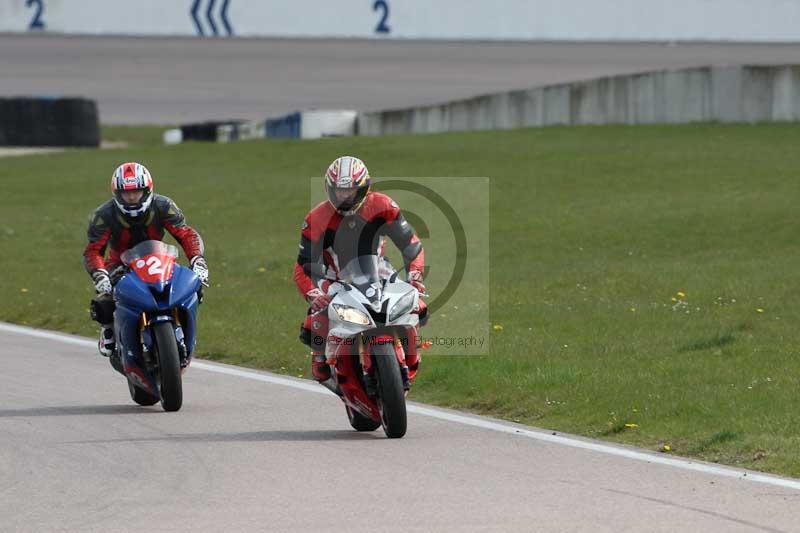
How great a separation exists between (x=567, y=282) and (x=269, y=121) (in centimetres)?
2419

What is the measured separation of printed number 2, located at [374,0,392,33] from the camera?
5848 centimetres

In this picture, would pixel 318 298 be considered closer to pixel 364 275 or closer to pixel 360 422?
pixel 364 275

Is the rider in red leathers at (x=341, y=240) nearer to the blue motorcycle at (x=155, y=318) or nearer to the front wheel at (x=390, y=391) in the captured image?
the front wheel at (x=390, y=391)

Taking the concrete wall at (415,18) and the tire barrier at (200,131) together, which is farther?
the concrete wall at (415,18)

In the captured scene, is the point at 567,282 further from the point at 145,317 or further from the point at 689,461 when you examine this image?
the point at 689,461

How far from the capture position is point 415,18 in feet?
194

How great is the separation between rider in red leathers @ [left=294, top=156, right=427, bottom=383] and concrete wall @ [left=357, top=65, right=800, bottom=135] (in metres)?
16.3

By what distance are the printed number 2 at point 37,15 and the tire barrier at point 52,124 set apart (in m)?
21.0

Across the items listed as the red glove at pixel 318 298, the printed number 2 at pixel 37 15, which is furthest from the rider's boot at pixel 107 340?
the printed number 2 at pixel 37 15

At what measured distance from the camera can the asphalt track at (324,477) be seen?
7.32 m

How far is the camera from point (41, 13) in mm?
57938

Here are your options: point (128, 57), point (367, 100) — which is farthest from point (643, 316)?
point (128, 57)

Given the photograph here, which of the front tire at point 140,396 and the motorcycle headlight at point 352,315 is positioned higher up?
the motorcycle headlight at point 352,315

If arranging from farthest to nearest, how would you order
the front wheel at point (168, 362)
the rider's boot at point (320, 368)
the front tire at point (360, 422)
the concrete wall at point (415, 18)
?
the concrete wall at point (415, 18) < the front wheel at point (168, 362) < the rider's boot at point (320, 368) < the front tire at point (360, 422)
